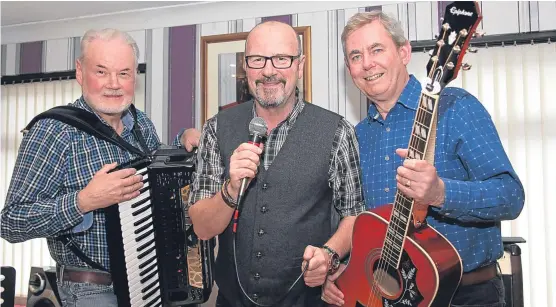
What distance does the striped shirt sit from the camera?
5.70 ft

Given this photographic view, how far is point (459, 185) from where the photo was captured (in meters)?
1.44

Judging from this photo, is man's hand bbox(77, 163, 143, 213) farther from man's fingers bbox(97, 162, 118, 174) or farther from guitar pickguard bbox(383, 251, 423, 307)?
guitar pickguard bbox(383, 251, 423, 307)

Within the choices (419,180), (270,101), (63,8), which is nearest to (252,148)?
(270,101)

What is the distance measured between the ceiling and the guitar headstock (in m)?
3.42

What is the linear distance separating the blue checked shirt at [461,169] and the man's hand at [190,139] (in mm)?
762

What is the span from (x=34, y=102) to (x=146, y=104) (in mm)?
1421

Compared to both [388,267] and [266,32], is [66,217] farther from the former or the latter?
[388,267]

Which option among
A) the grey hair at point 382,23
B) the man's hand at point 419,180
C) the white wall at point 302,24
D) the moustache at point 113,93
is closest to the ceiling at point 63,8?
the white wall at point 302,24

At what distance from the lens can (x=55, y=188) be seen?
1896 mm

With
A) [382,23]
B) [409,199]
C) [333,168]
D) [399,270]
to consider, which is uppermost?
[382,23]

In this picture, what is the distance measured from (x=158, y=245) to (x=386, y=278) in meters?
A: 0.88

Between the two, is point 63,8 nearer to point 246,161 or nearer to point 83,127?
point 83,127

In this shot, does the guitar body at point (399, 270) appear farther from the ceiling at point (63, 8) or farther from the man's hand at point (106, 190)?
the ceiling at point (63, 8)

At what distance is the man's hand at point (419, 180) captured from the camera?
134 cm
